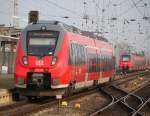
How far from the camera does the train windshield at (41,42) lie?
19.4m

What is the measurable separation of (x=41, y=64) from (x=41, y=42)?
3.36ft

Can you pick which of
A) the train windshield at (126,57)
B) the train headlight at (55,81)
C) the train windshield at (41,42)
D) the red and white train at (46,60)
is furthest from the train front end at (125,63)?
the train headlight at (55,81)

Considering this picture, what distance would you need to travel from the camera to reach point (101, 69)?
30109 millimetres

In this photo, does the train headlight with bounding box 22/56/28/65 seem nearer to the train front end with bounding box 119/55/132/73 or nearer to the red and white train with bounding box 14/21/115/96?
the red and white train with bounding box 14/21/115/96

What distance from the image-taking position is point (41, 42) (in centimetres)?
1961

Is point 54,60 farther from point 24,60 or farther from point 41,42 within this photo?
point 24,60

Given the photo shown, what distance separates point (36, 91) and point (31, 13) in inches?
1167

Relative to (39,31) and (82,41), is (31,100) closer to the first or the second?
(39,31)

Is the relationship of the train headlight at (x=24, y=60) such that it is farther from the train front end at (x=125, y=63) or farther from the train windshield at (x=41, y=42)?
the train front end at (x=125, y=63)

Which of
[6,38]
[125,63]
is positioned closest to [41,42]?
[6,38]

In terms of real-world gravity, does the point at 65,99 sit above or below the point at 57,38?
below

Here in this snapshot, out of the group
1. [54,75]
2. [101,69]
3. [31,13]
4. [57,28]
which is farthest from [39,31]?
[31,13]

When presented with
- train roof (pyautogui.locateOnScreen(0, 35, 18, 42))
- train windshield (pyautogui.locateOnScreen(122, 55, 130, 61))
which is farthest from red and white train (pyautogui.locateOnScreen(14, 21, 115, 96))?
train windshield (pyautogui.locateOnScreen(122, 55, 130, 61))

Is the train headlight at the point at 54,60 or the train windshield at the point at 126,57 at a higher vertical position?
the train headlight at the point at 54,60
